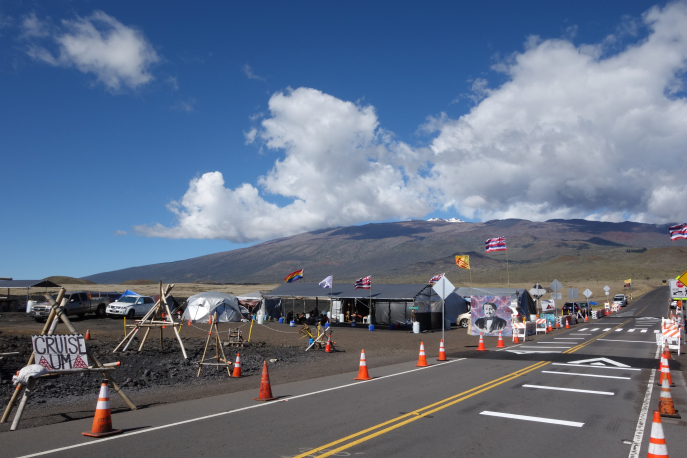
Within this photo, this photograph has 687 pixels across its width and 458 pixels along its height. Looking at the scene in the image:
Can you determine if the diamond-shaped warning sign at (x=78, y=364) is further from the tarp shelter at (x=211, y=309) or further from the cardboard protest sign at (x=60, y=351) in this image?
the tarp shelter at (x=211, y=309)

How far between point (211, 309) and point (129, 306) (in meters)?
6.08

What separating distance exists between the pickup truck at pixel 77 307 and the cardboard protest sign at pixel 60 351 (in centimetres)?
2651

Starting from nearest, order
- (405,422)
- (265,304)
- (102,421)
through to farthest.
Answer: (102,421)
(405,422)
(265,304)

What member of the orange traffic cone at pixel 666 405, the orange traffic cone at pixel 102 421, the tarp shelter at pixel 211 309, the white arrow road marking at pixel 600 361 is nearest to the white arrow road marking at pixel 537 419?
the orange traffic cone at pixel 666 405

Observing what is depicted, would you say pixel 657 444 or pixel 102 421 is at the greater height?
pixel 657 444

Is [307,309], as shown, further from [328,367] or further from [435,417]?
[435,417]

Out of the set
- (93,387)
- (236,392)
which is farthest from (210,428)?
(93,387)

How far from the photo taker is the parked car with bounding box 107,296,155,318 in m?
37.2

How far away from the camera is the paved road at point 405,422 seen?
675cm

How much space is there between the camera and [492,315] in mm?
28234

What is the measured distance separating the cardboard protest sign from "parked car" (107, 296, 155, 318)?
30.6 meters

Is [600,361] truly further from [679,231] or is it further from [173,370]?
[679,231]

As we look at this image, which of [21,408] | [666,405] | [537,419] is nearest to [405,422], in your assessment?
[537,419]

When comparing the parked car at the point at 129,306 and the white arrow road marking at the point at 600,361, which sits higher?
the parked car at the point at 129,306
